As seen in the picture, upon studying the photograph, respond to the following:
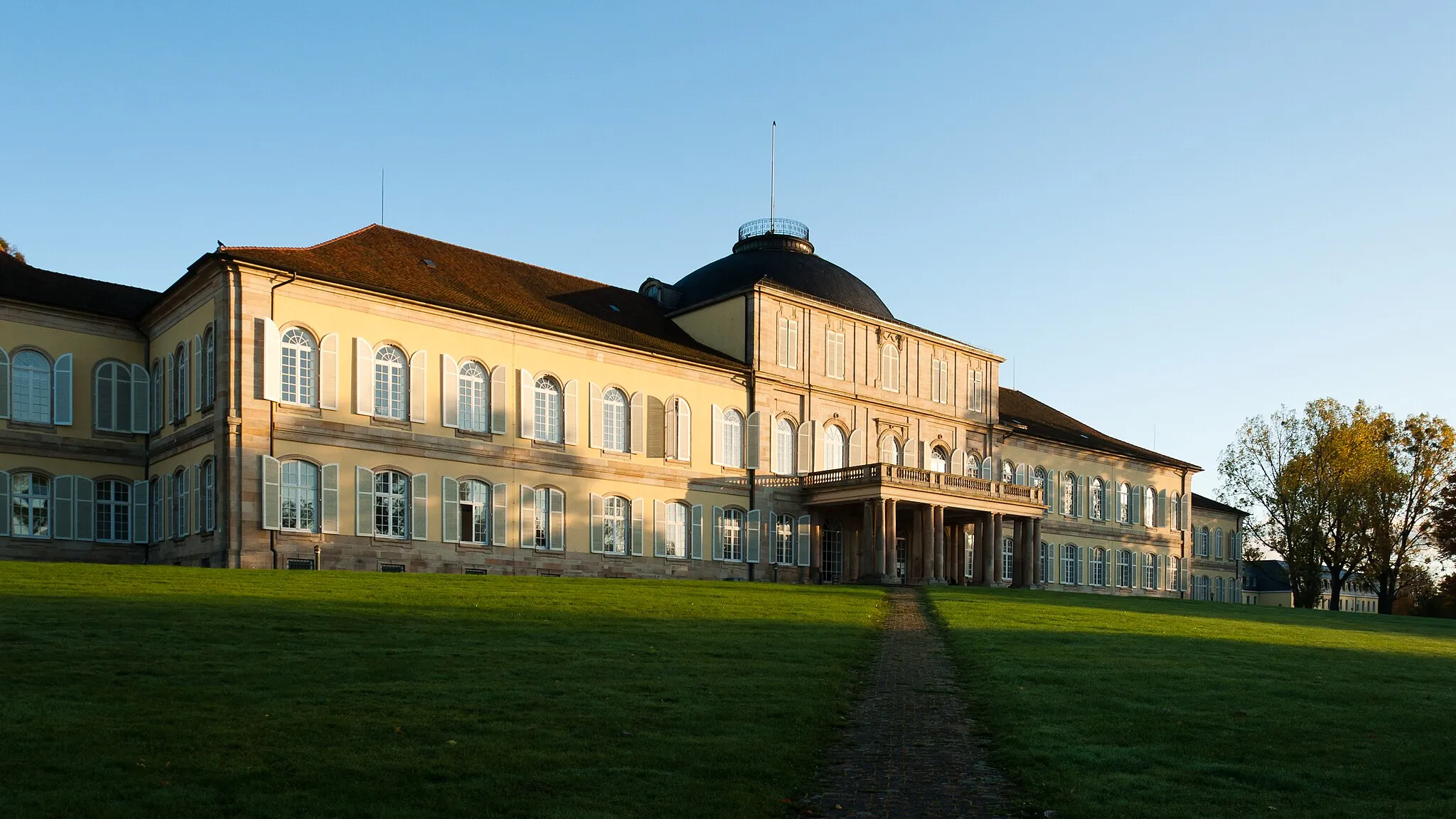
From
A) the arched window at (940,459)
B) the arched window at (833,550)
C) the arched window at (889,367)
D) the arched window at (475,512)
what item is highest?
the arched window at (889,367)

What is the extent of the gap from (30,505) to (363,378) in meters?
10.3

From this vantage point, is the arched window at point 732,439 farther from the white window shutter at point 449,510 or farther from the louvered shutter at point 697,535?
the white window shutter at point 449,510

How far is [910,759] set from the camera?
13039mm

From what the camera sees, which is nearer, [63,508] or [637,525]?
[63,508]

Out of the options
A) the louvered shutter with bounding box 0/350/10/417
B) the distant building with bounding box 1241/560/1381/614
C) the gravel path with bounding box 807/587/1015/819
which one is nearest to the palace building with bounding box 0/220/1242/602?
the louvered shutter with bounding box 0/350/10/417

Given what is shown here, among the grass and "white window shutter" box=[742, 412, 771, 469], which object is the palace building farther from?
the grass

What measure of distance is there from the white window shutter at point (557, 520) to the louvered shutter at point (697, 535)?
557cm

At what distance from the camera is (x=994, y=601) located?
35.1m

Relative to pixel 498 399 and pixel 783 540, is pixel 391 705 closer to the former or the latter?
pixel 498 399

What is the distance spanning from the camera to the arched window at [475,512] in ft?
136

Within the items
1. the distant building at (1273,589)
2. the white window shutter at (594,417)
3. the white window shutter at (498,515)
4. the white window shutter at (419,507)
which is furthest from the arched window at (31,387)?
the distant building at (1273,589)

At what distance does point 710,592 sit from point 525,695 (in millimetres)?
17025

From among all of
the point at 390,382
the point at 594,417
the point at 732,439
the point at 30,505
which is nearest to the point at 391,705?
the point at 390,382

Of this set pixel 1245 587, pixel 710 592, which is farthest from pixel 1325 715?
pixel 1245 587
